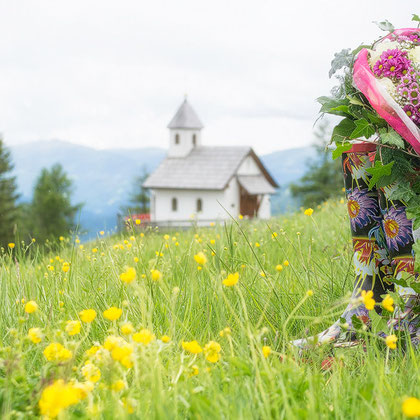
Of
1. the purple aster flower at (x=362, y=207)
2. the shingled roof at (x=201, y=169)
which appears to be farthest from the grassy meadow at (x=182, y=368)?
the shingled roof at (x=201, y=169)

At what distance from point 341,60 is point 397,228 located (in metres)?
0.79

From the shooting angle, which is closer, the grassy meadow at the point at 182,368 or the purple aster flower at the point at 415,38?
the grassy meadow at the point at 182,368

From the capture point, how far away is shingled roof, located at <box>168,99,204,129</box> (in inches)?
1625

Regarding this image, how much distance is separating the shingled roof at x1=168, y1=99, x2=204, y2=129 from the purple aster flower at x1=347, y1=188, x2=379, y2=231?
3904 centimetres

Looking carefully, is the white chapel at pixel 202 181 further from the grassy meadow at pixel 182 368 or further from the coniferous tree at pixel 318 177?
the grassy meadow at pixel 182 368

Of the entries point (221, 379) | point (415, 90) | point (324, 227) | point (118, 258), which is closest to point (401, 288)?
point (415, 90)

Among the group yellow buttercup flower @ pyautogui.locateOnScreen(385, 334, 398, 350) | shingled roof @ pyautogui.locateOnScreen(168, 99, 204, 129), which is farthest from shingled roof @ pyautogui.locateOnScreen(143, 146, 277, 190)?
yellow buttercup flower @ pyautogui.locateOnScreen(385, 334, 398, 350)

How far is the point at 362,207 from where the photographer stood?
2.55 meters

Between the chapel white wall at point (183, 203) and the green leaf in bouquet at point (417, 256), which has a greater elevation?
the green leaf in bouquet at point (417, 256)

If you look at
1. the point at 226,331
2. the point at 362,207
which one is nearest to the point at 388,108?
the point at 362,207

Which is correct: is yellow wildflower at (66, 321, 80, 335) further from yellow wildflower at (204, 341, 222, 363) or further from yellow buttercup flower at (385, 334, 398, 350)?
yellow buttercup flower at (385, 334, 398, 350)

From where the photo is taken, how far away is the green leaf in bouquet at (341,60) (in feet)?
8.14

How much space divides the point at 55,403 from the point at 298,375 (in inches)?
30.5

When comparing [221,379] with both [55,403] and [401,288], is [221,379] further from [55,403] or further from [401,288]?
[401,288]
